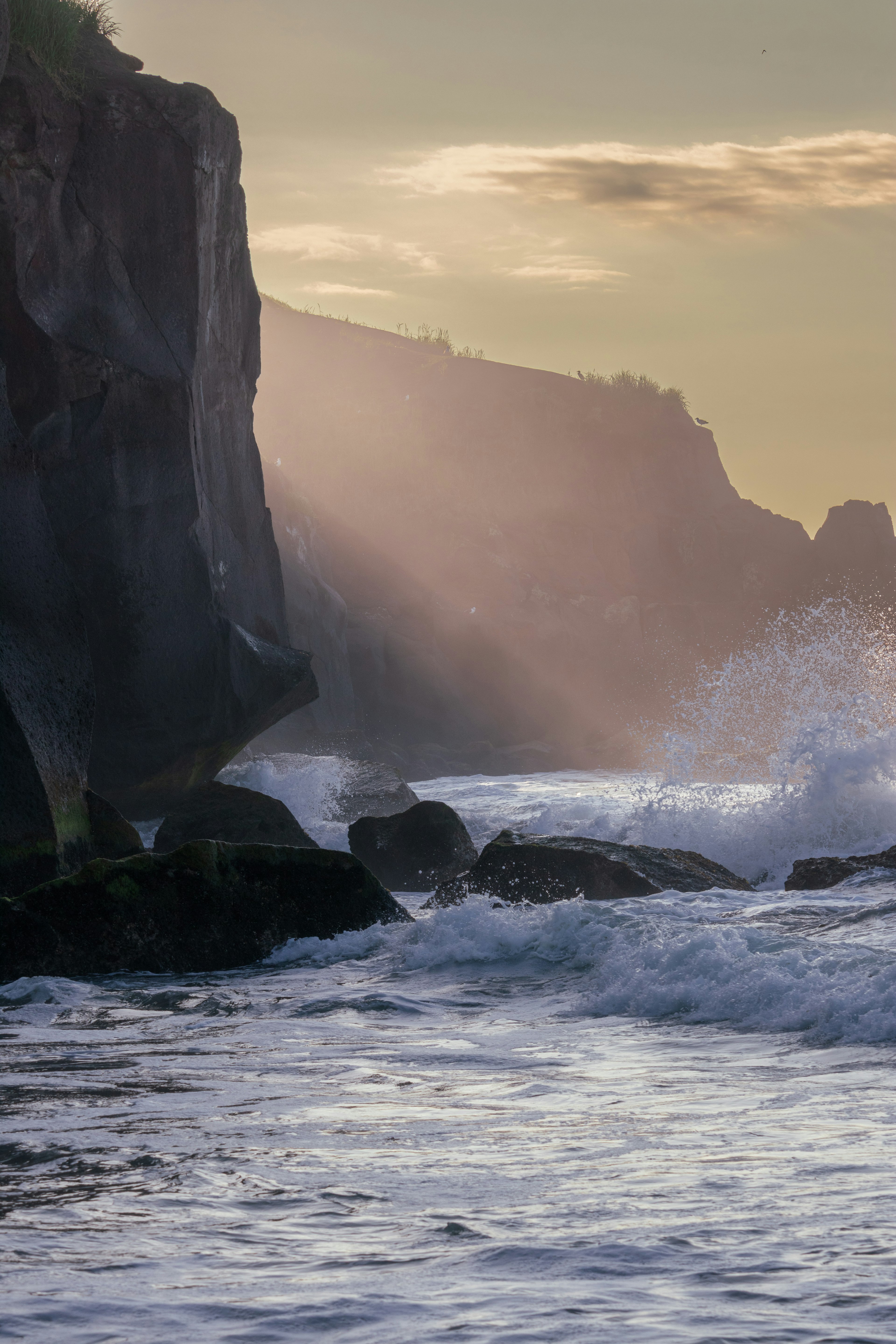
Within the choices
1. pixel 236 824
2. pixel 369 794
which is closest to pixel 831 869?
pixel 236 824

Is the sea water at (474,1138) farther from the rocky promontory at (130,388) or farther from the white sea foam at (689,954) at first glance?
the rocky promontory at (130,388)

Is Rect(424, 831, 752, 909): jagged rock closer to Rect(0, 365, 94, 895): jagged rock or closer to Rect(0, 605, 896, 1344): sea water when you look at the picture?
Rect(0, 605, 896, 1344): sea water

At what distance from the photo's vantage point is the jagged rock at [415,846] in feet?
42.4

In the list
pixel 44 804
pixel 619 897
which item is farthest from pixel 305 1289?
pixel 44 804

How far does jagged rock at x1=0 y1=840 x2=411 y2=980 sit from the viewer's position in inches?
282

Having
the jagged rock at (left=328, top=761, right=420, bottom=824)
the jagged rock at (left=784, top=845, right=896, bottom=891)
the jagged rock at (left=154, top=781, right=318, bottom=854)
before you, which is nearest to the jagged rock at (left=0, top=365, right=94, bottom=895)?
the jagged rock at (left=154, top=781, right=318, bottom=854)

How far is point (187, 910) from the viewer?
25.2 feet

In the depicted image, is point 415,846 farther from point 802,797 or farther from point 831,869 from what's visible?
point 802,797

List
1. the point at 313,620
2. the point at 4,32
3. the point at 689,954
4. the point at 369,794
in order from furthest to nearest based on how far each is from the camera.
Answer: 1. the point at 313,620
2. the point at 369,794
3. the point at 4,32
4. the point at 689,954

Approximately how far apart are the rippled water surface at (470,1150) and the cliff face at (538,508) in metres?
42.9

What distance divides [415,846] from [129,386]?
22.1 ft

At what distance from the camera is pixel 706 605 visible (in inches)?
2168

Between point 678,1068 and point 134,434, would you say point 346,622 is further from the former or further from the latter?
point 678,1068

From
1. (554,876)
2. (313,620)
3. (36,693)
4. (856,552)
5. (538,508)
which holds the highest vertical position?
(538,508)
